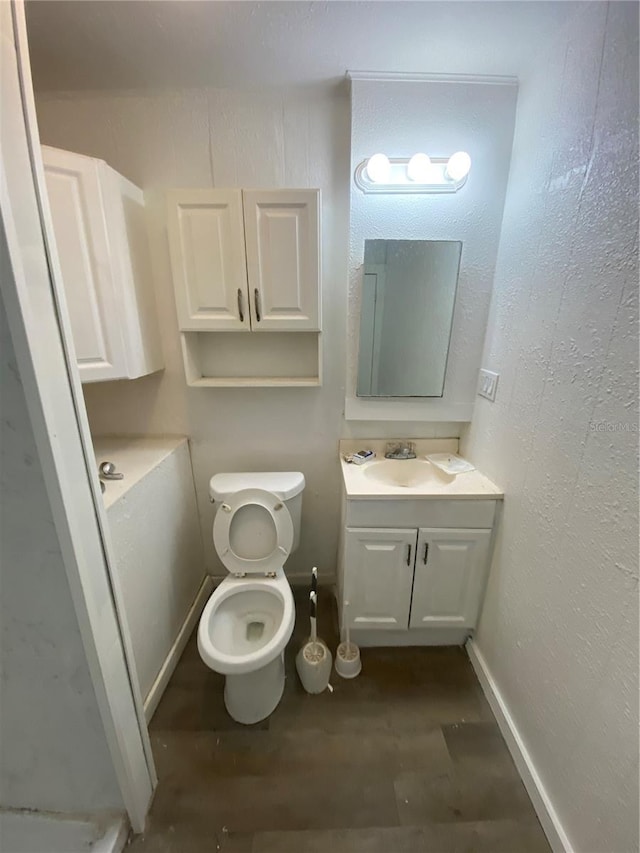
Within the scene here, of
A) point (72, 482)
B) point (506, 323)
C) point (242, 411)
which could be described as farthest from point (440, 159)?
point (72, 482)

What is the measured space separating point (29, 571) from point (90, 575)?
0.13m

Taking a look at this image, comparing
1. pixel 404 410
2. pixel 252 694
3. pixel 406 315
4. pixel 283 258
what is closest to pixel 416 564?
pixel 404 410

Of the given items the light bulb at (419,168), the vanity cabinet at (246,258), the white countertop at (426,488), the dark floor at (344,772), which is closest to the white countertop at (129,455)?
the vanity cabinet at (246,258)

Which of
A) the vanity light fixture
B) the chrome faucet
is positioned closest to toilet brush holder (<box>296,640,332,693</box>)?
the chrome faucet

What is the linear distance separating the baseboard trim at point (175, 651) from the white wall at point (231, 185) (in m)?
0.42

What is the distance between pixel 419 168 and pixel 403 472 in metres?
1.25

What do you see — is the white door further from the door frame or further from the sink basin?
the sink basin

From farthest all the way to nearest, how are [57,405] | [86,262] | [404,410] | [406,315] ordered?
[404,410] < [406,315] < [86,262] < [57,405]

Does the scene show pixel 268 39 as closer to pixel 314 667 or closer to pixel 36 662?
pixel 36 662

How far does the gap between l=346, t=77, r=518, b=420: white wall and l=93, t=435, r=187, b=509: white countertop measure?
99cm

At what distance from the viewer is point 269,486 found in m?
1.52

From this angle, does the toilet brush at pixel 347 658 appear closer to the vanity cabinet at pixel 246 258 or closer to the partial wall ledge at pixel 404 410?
the partial wall ledge at pixel 404 410

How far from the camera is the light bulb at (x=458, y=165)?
4.05 ft

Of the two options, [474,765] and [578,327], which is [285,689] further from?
[578,327]
